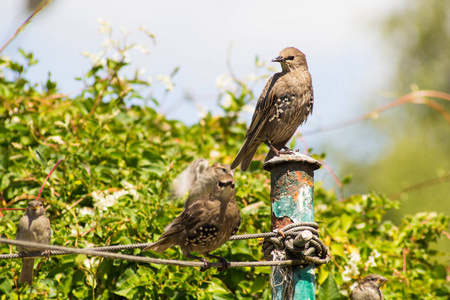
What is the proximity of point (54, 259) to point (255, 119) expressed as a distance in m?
1.77

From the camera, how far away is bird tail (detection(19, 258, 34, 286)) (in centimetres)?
371

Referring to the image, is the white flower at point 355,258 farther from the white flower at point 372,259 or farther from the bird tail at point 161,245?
the bird tail at point 161,245

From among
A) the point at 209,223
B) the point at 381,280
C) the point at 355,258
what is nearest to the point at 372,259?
the point at 355,258

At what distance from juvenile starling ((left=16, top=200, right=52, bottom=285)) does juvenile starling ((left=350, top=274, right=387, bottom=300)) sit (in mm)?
2218

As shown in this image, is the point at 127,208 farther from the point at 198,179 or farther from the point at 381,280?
the point at 381,280

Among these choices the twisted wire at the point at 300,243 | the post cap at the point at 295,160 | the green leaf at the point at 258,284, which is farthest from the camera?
the green leaf at the point at 258,284

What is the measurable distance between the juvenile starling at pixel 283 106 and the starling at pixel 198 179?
0.30 meters

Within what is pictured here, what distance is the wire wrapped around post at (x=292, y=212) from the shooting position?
3.04 m

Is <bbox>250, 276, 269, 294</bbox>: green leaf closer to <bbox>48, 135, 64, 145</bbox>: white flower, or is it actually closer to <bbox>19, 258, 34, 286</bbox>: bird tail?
<bbox>19, 258, 34, 286</bbox>: bird tail

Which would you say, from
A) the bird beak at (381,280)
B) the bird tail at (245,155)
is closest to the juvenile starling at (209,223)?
the bird tail at (245,155)

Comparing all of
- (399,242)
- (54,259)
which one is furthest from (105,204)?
(399,242)

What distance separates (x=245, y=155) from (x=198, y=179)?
519mm

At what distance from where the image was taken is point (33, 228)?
3.82 m

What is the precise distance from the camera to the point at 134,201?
4.21 meters
